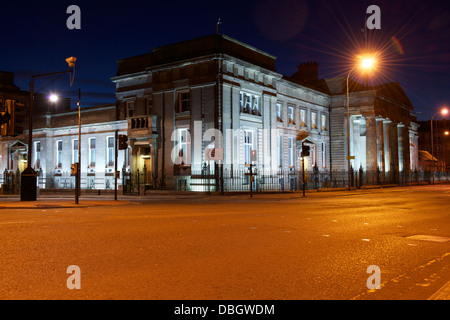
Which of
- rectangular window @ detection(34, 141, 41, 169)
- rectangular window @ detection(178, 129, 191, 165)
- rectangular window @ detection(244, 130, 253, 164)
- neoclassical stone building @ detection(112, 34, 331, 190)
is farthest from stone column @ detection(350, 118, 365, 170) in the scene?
rectangular window @ detection(34, 141, 41, 169)

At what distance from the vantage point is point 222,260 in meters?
6.93

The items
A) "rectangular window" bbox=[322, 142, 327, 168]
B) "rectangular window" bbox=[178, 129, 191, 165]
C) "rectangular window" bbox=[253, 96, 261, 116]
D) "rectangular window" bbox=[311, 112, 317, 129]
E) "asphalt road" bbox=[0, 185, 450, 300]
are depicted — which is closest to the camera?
"asphalt road" bbox=[0, 185, 450, 300]

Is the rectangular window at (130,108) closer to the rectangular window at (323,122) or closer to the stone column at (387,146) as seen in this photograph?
the rectangular window at (323,122)

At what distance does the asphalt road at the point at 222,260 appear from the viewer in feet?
17.0

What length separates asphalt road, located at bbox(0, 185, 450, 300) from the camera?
5168mm

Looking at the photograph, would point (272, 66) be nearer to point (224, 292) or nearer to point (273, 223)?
point (273, 223)

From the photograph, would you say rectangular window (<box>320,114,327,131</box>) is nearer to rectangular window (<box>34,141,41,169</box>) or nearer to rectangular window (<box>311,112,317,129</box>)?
rectangular window (<box>311,112,317,129</box>)

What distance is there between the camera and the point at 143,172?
3847 cm

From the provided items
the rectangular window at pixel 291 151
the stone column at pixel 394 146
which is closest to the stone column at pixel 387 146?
the stone column at pixel 394 146

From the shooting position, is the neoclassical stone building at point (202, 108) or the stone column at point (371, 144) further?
the stone column at point (371, 144)

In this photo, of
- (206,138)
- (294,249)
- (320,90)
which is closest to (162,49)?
(206,138)

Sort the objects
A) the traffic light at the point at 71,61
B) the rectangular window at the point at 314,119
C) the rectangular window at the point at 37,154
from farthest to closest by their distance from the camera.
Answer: the rectangular window at the point at 314,119
the rectangular window at the point at 37,154
the traffic light at the point at 71,61

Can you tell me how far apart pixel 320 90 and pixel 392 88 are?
1423cm

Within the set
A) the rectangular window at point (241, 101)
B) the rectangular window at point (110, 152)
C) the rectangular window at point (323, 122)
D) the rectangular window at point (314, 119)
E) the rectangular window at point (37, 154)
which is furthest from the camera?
the rectangular window at point (323, 122)
